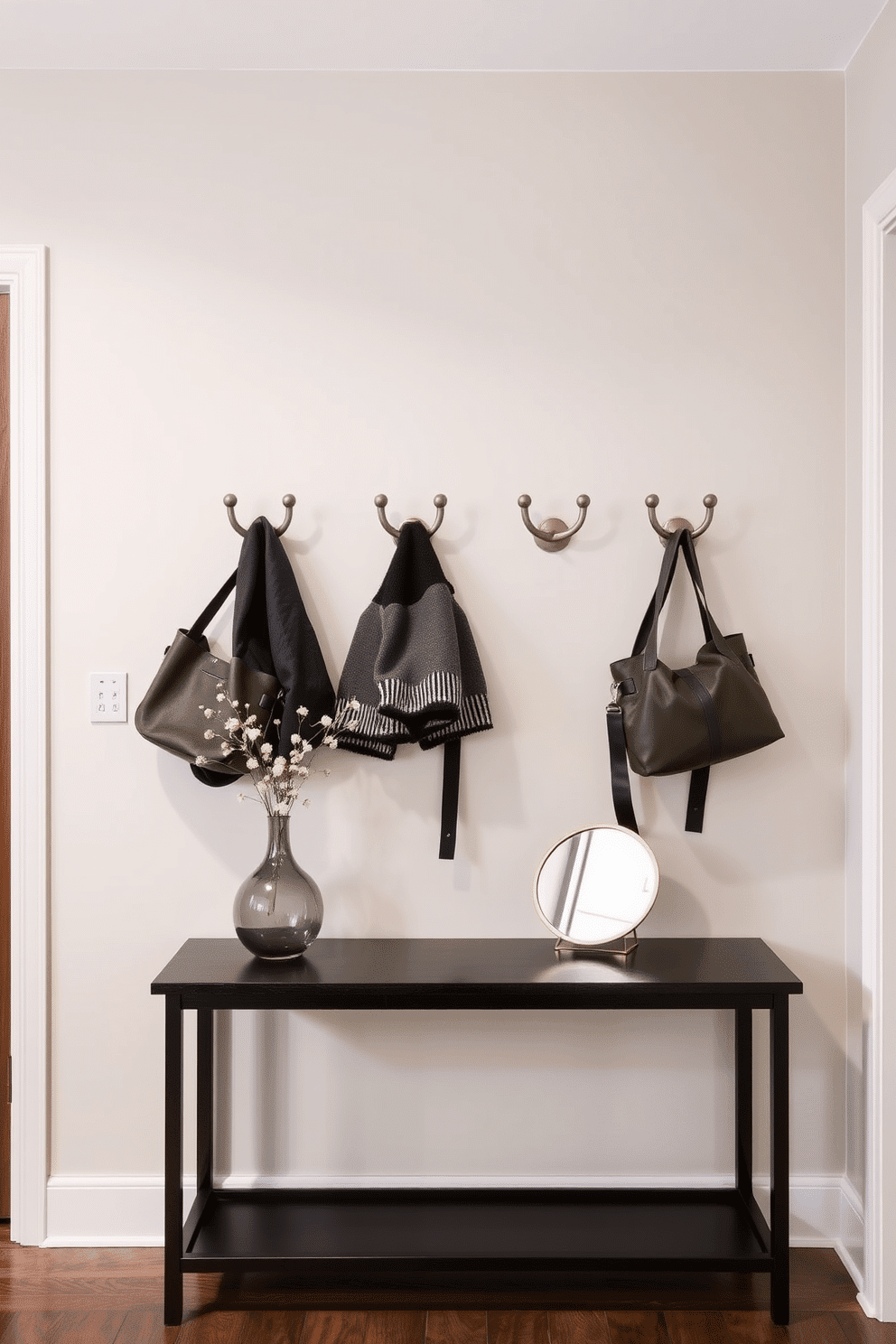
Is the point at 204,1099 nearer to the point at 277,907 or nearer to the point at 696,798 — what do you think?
the point at 277,907

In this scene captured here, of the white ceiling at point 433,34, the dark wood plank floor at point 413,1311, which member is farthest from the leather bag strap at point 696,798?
the white ceiling at point 433,34

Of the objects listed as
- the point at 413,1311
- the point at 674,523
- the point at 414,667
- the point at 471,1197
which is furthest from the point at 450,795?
the point at 413,1311

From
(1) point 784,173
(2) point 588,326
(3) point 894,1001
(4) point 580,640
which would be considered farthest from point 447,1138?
(1) point 784,173

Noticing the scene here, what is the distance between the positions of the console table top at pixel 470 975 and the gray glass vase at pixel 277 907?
0.04 meters

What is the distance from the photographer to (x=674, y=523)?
6.95ft

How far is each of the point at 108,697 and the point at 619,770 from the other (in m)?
1.09

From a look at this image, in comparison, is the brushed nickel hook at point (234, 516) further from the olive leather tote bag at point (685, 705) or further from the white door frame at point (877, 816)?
the white door frame at point (877, 816)

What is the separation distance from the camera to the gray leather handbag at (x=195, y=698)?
2.04 metres

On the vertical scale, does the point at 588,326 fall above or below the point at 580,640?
above

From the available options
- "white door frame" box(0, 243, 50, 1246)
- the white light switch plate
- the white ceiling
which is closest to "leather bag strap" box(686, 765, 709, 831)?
the white light switch plate

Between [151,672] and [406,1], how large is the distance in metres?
1.40

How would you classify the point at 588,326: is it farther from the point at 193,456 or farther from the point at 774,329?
the point at 193,456

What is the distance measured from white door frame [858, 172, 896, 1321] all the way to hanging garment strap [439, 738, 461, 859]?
0.82m

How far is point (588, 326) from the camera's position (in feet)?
7.03
